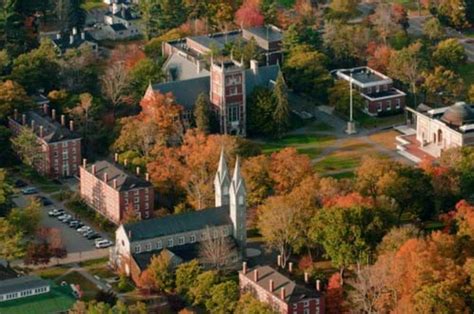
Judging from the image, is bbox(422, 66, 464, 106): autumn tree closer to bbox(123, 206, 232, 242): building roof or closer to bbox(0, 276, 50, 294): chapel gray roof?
bbox(123, 206, 232, 242): building roof

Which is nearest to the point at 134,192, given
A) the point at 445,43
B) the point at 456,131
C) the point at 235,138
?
the point at 235,138

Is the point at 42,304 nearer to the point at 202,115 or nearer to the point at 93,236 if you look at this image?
the point at 93,236

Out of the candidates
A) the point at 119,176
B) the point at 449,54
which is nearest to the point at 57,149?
the point at 119,176

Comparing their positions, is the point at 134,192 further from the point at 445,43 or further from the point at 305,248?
the point at 445,43

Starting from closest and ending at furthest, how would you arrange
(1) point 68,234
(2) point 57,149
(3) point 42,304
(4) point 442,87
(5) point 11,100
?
1. (3) point 42,304
2. (1) point 68,234
3. (2) point 57,149
4. (5) point 11,100
5. (4) point 442,87

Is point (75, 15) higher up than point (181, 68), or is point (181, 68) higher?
point (181, 68)
